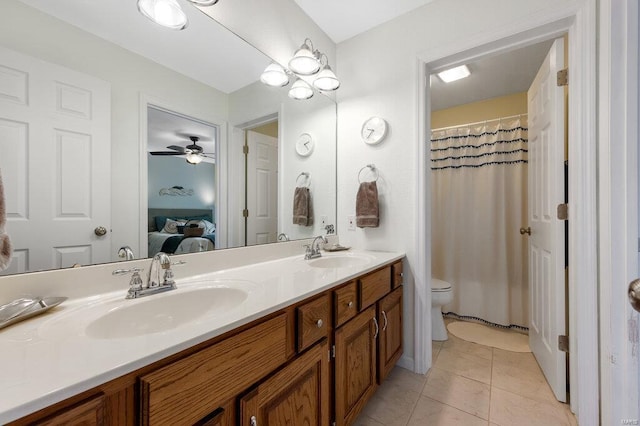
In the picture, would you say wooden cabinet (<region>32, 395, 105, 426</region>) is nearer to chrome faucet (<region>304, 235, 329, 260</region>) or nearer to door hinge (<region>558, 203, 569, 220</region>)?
chrome faucet (<region>304, 235, 329, 260</region>)

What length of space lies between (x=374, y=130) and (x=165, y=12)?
130cm

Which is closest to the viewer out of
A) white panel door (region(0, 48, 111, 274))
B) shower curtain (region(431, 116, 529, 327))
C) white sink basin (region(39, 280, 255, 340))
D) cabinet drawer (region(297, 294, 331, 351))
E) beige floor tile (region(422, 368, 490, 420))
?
white sink basin (region(39, 280, 255, 340))

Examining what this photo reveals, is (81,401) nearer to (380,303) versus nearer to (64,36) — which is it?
(64,36)

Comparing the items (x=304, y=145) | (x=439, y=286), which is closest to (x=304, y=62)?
(x=304, y=145)

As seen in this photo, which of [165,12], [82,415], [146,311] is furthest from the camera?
[165,12]

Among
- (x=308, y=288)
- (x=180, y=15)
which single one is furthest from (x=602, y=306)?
(x=180, y=15)

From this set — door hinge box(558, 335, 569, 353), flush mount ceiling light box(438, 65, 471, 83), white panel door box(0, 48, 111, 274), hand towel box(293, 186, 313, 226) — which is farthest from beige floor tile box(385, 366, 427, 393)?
flush mount ceiling light box(438, 65, 471, 83)

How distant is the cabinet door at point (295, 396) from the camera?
73cm

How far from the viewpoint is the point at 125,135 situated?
1.01 m

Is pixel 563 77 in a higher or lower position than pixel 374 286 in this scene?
higher

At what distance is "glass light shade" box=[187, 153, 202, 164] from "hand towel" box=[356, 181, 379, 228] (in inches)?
41.8

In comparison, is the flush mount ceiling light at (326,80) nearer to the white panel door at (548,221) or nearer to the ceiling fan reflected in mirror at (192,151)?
the ceiling fan reflected in mirror at (192,151)

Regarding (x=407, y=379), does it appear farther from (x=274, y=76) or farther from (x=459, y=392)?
(x=274, y=76)

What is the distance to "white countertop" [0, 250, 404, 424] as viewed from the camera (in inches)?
16.1
